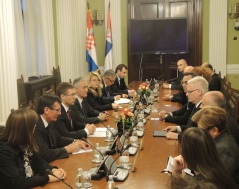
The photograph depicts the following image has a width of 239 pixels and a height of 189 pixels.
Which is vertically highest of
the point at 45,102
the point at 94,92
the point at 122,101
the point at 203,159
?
the point at 45,102

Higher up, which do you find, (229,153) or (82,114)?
(229,153)

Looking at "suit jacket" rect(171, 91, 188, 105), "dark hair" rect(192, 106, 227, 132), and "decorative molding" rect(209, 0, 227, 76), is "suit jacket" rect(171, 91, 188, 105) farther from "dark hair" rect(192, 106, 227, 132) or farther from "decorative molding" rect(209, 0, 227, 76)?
"decorative molding" rect(209, 0, 227, 76)

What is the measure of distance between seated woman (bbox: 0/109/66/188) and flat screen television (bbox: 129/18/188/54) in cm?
679

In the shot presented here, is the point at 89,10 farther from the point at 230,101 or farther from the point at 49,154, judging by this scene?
the point at 49,154

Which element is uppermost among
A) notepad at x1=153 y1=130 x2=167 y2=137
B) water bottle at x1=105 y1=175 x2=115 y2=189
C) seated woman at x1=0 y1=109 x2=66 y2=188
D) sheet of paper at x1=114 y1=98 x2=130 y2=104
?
seated woman at x1=0 y1=109 x2=66 y2=188

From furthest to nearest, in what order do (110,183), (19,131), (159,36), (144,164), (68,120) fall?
(159,36), (68,120), (144,164), (19,131), (110,183)

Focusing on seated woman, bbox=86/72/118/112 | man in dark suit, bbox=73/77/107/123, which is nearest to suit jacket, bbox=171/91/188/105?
seated woman, bbox=86/72/118/112

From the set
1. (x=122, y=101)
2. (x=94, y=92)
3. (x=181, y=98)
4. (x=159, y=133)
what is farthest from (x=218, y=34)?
(x=159, y=133)

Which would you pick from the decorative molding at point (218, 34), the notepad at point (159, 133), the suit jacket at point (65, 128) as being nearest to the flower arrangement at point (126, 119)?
the notepad at point (159, 133)

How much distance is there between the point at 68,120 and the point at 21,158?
4.73ft

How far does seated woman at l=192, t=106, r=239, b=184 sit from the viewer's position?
94.8 inches

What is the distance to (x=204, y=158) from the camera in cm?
188

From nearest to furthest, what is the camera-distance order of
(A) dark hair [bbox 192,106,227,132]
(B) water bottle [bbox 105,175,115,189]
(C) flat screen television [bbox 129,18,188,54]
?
(B) water bottle [bbox 105,175,115,189] → (A) dark hair [bbox 192,106,227,132] → (C) flat screen television [bbox 129,18,188,54]

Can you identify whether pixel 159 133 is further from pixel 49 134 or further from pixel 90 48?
pixel 90 48
